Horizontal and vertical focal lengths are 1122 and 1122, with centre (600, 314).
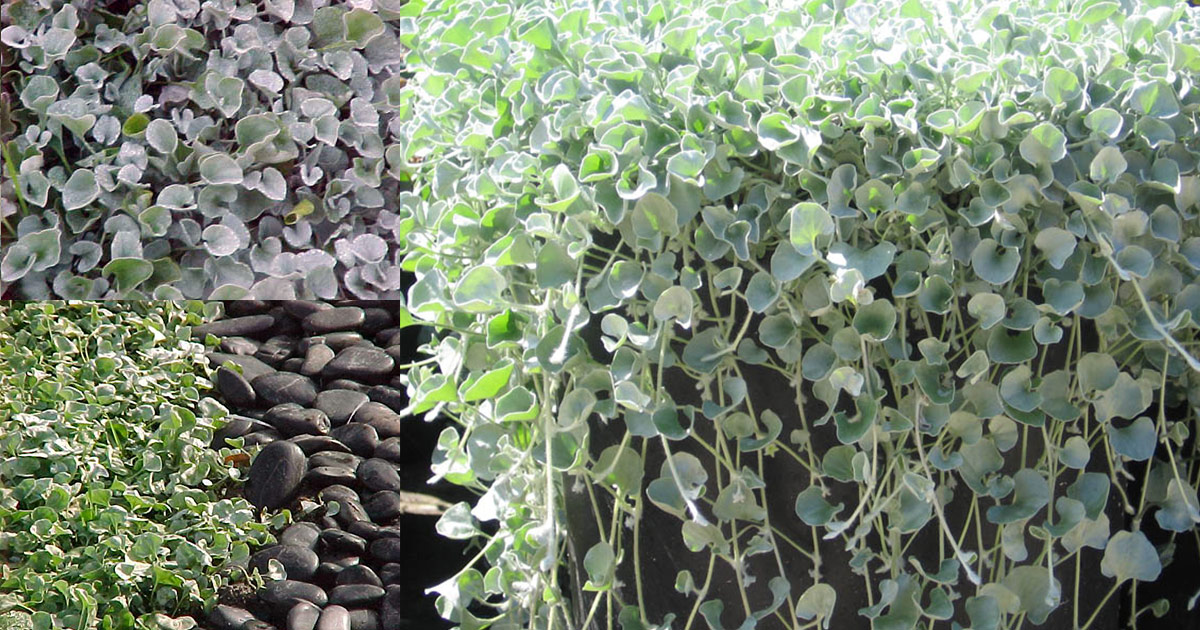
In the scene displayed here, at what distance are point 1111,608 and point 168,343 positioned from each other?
141cm

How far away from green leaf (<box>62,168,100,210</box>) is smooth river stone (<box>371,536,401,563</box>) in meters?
0.63

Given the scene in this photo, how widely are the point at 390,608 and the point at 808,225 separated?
0.93 m

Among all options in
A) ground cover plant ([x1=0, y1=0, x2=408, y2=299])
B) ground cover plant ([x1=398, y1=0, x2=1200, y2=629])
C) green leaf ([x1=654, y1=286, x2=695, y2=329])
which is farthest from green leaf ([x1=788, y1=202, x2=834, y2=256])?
ground cover plant ([x1=0, y1=0, x2=408, y2=299])

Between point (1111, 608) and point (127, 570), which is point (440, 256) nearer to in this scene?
point (127, 570)

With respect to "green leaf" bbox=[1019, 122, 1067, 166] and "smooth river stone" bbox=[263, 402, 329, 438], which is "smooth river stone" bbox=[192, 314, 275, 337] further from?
"green leaf" bbox=[1019, 122, 1067, 166]

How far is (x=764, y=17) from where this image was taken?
3.78ft

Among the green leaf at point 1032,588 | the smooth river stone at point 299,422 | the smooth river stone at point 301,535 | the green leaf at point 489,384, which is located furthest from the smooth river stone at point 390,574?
the green leaf at point 1032,588

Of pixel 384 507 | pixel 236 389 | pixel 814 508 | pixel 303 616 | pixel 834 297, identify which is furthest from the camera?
pixel 236 389

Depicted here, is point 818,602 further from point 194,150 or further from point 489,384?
point 194,150

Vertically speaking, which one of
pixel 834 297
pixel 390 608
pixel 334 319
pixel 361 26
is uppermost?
pixel 834 297

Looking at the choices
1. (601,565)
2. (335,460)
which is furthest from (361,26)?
(601,565)

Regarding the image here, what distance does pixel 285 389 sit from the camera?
1742 millimetres

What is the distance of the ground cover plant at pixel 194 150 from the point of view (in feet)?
5.14

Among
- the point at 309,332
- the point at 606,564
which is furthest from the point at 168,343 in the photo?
the point at 606,564
